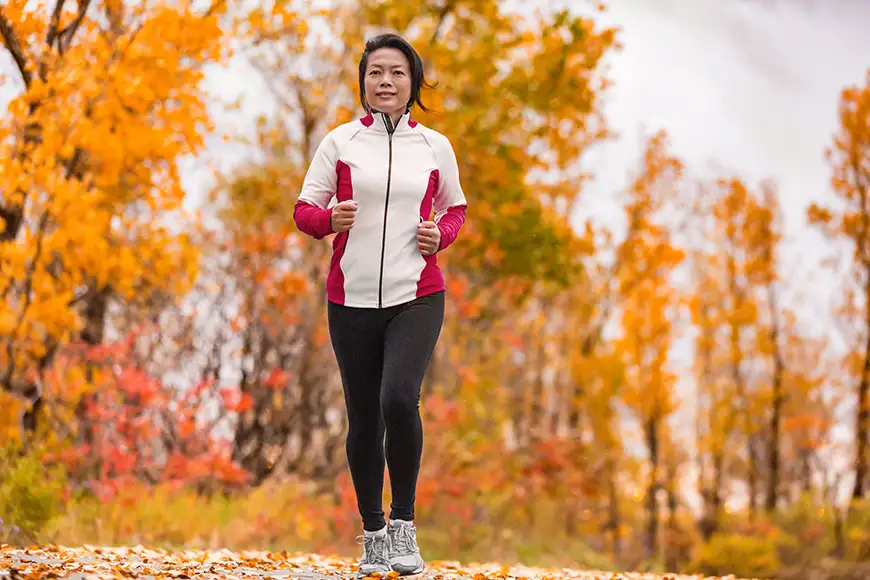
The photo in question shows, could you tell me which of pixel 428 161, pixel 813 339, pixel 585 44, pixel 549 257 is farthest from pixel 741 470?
pixel 428 161

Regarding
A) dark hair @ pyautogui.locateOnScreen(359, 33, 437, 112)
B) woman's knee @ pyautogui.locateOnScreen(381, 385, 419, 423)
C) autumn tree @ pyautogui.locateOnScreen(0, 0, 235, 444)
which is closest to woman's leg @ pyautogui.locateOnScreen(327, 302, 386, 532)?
woman's knee @ pyautogui.locateOnScreen(381, 385, 419, 423)

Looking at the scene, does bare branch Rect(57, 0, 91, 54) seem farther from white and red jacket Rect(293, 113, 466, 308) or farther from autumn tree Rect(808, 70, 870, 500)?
autumn tree Rect(808, 70, 870, 500)

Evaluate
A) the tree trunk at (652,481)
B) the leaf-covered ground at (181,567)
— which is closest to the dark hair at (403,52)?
the leaf-covered ground at (181,567)

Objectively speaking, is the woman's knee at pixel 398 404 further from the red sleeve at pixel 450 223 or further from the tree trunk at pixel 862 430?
the tree trunk at pixel 862 430

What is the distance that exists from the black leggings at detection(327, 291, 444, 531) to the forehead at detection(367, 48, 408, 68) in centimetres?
83

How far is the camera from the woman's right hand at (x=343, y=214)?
3.18 m

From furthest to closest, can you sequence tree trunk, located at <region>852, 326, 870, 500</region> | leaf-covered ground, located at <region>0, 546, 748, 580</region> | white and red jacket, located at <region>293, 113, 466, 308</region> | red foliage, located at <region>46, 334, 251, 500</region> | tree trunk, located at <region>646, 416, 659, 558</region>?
tree trunk, located at <region>646, 416, 659, 558</region>, tree trunk, located at <region>852, 326, 870, 500</region>, red foliage, located at <region>46, 334, 251, 500</region>, white and red jacket, located at <region>293, 113, 466, 308</region>, leaf-covered ground, located at <region>0, 546, 748, 580</region>

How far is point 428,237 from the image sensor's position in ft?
10.7

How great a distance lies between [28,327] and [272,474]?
326 centimetres

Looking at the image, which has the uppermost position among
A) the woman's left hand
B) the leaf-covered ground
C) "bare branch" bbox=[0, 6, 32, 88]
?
"bare branch" bbox=[0, 6, 32, 88]

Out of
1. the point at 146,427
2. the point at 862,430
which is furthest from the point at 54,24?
the point at 862,430

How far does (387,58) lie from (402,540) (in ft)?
5.52

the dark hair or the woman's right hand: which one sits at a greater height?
the dark hair

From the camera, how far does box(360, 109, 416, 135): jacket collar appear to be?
342 cm
